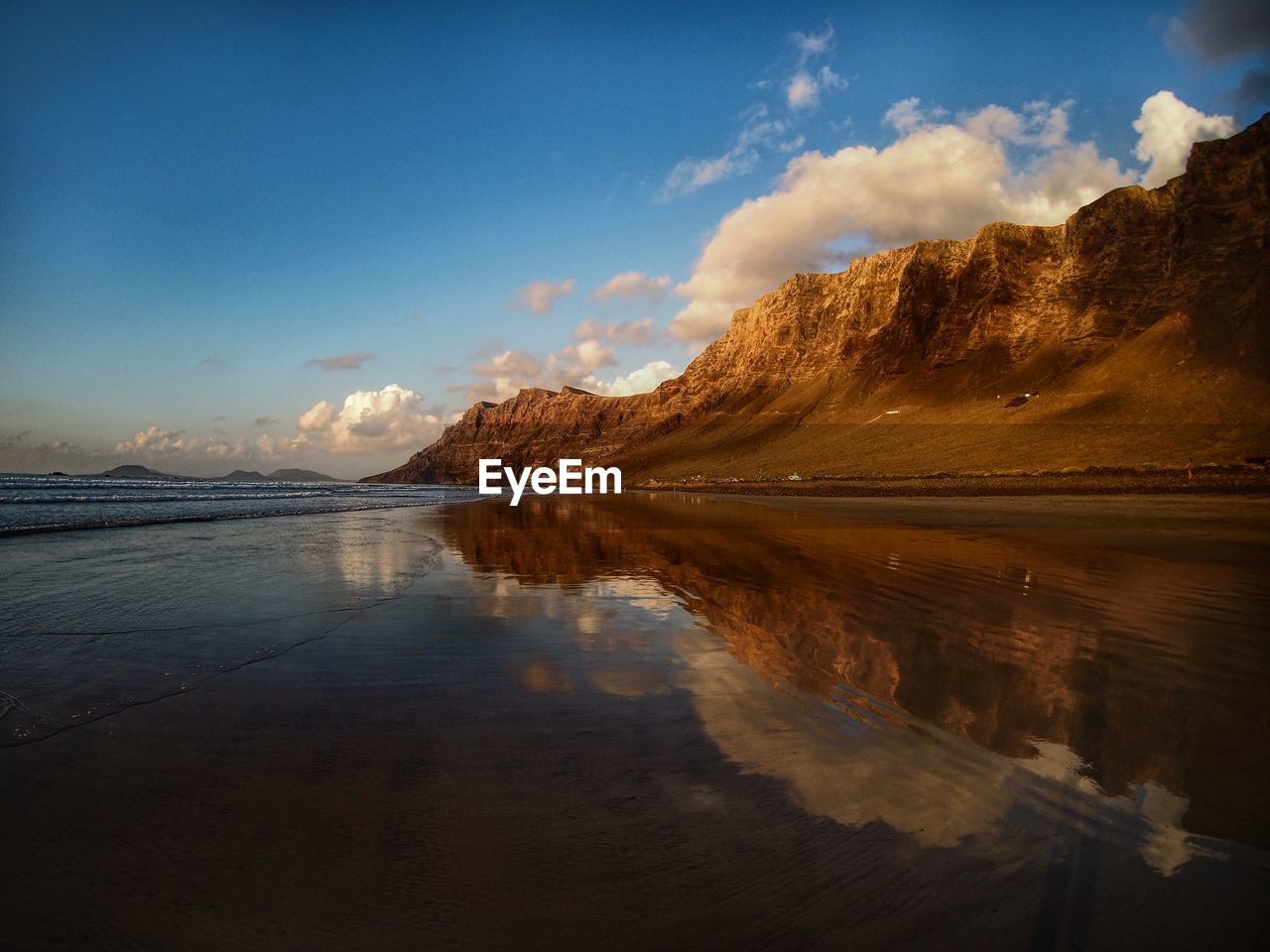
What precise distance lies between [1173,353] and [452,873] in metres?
104

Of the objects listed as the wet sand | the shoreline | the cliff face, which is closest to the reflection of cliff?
the wet sand

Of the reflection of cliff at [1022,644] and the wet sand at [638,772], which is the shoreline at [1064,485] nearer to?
the reflection of cliff at [1022,644]

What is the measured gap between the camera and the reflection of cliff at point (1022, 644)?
495 cm

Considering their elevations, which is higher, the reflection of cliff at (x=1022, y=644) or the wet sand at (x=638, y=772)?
the wet sand at (x=638, y=772)

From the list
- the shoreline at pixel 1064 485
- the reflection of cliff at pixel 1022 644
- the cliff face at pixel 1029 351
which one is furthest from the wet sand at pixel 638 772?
the cliff face at pixel 1029 351

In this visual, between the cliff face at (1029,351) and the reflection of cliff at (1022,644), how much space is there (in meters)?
54.7

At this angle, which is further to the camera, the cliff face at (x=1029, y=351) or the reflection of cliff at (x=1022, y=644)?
the cliff face at (x=1029, y=351)

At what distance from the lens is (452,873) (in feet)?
10.8

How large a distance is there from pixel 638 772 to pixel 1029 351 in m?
125

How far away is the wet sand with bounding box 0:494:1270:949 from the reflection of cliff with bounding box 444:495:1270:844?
0.06 metres

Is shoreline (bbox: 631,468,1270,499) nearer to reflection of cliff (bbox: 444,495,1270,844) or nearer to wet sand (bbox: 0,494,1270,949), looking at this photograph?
reflection of cliff (bbox: 444,495,1270,844)

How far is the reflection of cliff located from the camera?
4.95 meters

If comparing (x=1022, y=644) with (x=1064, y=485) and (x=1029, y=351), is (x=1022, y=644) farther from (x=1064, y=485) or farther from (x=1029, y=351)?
(x=1029, y=351)

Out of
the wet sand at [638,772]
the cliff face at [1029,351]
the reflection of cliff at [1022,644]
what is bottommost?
the reflection of cliff at [1022,644]
